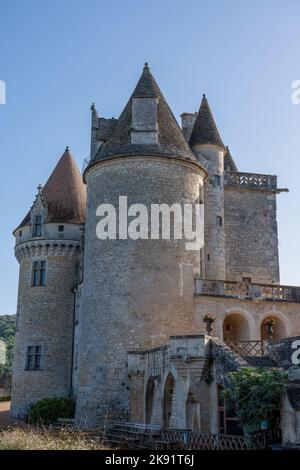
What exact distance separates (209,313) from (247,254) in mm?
6456

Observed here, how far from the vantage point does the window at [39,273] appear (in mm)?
34031

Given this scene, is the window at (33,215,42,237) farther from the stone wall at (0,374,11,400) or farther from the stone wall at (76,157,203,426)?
the stone wall at (0,374,11,400)

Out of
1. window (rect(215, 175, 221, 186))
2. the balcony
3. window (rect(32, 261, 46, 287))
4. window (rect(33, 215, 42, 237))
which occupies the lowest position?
the balcony

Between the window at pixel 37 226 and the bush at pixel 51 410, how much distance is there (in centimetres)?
892

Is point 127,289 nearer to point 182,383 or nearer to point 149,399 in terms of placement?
point 149,399

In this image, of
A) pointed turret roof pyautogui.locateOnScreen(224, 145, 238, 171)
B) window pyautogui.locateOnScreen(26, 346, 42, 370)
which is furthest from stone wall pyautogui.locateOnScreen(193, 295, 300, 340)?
window pyautogui.locateOnScreen(26, 346, 42, 370)

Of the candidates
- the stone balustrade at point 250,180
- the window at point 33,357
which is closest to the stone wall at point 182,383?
the window at point 33,357

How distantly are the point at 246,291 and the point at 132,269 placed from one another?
5285 mm

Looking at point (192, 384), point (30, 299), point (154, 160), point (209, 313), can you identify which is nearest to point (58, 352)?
point (30, 299)

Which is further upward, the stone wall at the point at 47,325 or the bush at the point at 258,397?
the stone wall at the point at 47,325

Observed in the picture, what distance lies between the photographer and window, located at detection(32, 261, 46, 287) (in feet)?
112

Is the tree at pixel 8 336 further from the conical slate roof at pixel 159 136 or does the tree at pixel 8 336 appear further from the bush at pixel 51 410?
the conical slate roof at pixel 159 136

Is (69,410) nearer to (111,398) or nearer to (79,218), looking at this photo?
(111,398)

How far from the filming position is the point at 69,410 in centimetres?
2941
